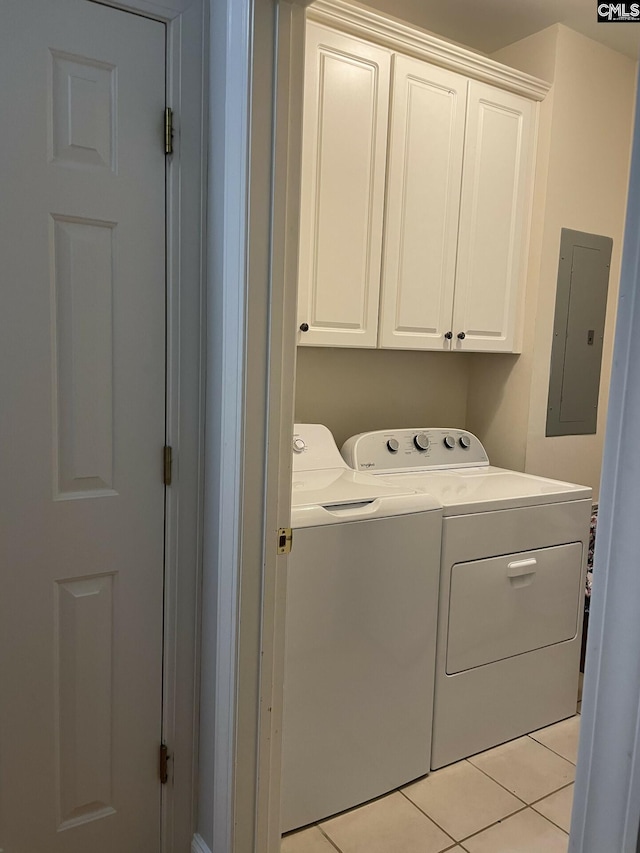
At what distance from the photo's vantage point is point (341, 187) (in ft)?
7.46

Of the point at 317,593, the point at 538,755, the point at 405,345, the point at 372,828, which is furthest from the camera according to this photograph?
the point at 405,345

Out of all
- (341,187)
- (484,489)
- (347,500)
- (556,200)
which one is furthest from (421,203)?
(347,500)

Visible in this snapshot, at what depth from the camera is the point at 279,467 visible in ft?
4.85

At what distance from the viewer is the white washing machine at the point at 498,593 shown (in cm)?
217

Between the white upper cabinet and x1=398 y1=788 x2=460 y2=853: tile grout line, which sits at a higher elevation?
the white upper cabinet

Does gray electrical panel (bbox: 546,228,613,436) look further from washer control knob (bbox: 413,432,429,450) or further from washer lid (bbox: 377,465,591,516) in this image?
washer control knob (bbox: 413,432,429,450)

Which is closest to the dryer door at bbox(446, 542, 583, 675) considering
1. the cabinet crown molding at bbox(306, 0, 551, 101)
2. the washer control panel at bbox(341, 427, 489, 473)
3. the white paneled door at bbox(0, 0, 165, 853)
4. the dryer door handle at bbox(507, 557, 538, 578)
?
the dryer door handle at bbox(507, 557, 538, 578)

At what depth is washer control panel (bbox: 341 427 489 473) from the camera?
2547 mm

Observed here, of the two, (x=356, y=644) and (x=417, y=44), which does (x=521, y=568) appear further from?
(x=417, y=44)

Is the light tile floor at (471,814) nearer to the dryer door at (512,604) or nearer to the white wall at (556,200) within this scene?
the dryer door at (512,604)

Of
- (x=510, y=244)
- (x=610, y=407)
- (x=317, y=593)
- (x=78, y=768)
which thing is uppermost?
(x=510, y=244)

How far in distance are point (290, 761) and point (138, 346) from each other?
1215 millimetres

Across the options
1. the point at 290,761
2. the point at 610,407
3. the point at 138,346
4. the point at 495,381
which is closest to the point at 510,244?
the point at 495,381

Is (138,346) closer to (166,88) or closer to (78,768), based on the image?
(166,88)
